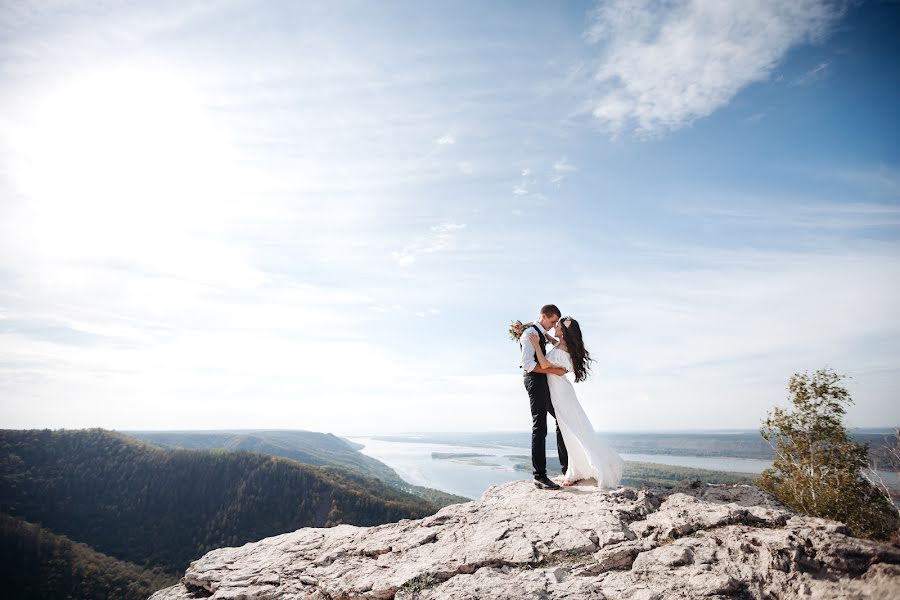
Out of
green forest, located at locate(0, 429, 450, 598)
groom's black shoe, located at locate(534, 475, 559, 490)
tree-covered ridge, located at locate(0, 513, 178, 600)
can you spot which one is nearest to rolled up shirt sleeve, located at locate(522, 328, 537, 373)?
groom's black shoe, located at locate(534, 475, 559, 490)

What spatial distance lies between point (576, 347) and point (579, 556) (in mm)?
3503

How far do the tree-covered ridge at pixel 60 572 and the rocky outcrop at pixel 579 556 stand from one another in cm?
11248

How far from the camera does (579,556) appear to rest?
5.60 meters

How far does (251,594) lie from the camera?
6848mm

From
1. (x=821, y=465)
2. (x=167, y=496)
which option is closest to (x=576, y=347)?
(x=821, y=465)

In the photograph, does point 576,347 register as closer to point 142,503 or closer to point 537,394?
point 537,394

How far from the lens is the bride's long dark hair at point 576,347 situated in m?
8.01

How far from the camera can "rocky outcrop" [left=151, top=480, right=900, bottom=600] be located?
4.40 m

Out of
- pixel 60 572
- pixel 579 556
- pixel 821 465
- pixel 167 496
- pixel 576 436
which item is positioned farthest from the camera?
pixel 167 496

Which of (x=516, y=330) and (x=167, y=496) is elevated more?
(x=516, y=330)

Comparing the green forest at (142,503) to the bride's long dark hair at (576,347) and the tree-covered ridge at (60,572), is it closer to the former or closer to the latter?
the tree-covered ridge at (60,572)

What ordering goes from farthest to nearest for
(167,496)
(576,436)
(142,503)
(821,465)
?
1. (167,496)
2. (142,503)
3. (821,465)
4. (576,436)

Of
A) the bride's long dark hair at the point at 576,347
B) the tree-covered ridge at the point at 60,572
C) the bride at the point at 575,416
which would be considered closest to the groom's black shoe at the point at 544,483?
the bride at the point at 575,416

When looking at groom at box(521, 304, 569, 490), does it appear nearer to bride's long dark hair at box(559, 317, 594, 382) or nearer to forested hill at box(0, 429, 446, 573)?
bride's long dark hair at box(559, 317, 594, 382)
